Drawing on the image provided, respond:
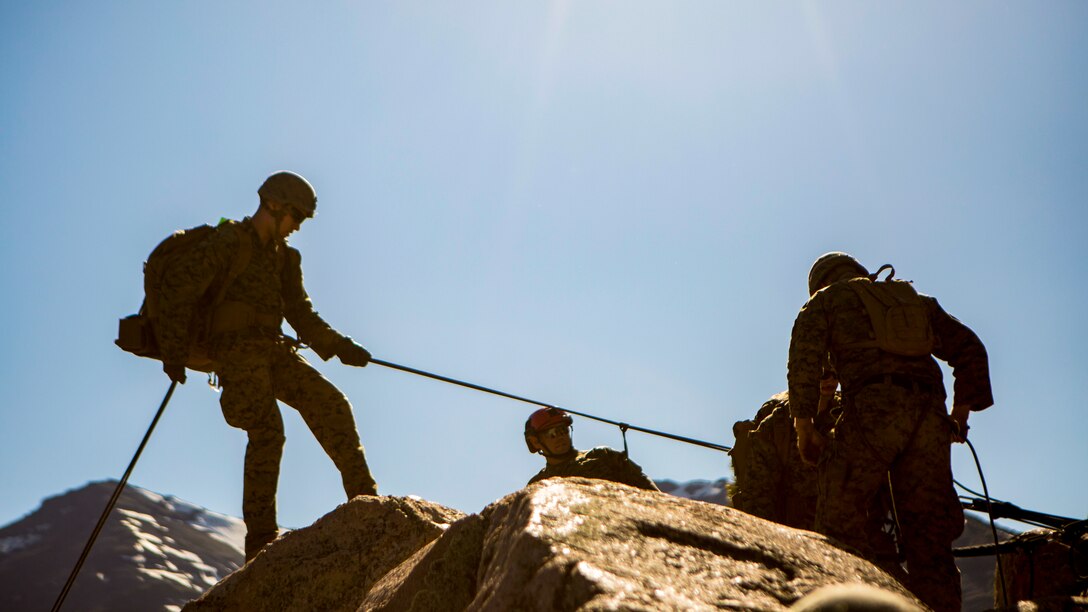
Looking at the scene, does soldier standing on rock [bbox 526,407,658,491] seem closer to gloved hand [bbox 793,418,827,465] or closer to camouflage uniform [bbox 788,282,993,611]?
gloved hand [bbox 793,418,827,465]

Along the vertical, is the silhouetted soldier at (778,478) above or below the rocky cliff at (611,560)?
above

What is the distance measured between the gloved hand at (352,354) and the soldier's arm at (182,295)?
1.40 metres

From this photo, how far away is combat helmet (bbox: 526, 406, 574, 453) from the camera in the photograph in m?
A: 8.51

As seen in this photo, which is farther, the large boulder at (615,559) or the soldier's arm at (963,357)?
the soldier's arm at (963,357)

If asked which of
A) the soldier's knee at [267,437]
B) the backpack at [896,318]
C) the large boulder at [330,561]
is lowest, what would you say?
the large boulder at [330,561]

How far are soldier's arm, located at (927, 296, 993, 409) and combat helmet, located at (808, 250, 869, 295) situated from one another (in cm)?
55

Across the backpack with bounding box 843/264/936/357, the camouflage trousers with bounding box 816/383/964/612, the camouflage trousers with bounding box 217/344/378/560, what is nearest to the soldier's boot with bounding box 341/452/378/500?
the camouflage trousers with bounding box 217/344/378/560

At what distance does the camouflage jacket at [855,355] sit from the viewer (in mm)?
4875

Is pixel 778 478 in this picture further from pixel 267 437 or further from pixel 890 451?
pixel 267 437

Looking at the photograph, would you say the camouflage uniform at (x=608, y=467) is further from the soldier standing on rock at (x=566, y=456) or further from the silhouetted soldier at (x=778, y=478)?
the silhouetted soldier at (x=778, y=478)

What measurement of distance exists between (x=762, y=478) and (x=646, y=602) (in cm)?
584

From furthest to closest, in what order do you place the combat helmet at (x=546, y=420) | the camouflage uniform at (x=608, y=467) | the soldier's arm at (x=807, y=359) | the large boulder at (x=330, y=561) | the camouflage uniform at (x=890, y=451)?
1. the combat helmet at (x=546, y=420)
2. the camouflage uniform at (x=608, y=467)
3. the soldier's arm at (x=807, y=359)
4. the camouflage uniform at (x=890, y=451)
5. the large boulder at (x=330, y=561)

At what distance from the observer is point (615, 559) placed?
1988 millimetres

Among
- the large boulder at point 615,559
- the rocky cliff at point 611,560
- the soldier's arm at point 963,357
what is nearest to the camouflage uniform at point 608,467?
the soldier's arm at point 963,357
